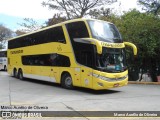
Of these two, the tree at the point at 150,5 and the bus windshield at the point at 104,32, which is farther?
the tree at the point at 150,5

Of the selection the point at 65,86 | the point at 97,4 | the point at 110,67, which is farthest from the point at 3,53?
the point at 110,67

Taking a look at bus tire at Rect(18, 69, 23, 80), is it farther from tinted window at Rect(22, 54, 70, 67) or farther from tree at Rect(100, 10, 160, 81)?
tree at Rect(100, 10, 160, 81)

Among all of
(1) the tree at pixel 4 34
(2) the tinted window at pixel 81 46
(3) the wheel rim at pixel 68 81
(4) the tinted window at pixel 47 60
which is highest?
(1) the tree at pixel 4 34

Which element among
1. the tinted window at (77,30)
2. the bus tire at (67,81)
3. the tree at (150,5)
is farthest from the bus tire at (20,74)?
the tree at (150,5)

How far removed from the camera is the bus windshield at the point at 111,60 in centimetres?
1436

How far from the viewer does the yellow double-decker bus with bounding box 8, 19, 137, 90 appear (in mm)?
14375

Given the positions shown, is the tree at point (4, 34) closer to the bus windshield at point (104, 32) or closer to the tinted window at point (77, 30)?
the tinted window at point (77, 30)

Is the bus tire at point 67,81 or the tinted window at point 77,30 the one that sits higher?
the tinted window at point 77,30

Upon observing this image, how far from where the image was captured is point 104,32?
15.3m

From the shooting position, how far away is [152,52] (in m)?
22.3

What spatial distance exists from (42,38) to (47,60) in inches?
64.2

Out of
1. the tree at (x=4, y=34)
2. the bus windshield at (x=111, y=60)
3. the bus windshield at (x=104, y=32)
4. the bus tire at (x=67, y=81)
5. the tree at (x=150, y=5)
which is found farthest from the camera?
the tree at (x=4, y=34)

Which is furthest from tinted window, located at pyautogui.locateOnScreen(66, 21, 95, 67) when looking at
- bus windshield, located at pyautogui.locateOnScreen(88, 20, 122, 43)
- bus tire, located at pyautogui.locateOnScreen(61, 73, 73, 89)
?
bus tire, located at pyautogui.locateOnScreen(61, 73, 73, 89)

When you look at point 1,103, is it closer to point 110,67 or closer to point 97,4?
point 110,67
